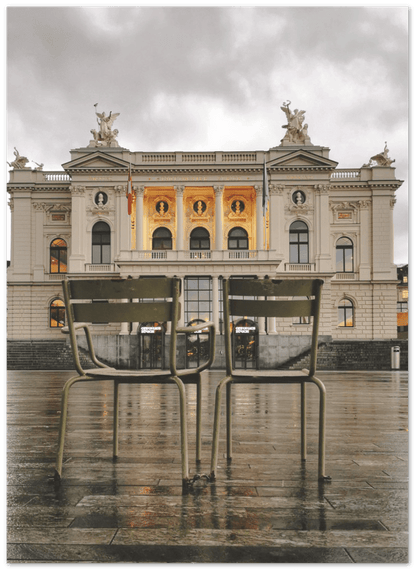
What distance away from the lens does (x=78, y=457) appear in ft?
15.6

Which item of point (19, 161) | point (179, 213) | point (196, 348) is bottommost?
point (196, 348)

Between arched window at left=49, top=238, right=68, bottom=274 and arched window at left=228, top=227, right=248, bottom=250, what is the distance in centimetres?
1277

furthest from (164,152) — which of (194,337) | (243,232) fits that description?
(194,337)

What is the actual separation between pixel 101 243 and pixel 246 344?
14.0 meters

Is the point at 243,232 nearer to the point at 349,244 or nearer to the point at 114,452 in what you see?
the point at 349,244

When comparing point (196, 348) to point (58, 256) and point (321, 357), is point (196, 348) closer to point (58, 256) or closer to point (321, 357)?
point (321, 357)

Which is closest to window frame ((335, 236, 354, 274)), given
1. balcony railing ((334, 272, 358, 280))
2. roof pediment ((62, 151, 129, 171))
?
balcony railing ((334, 272, 358, 280))

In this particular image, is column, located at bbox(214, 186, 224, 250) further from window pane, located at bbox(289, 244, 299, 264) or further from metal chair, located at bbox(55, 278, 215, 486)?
metal chair, located at bbox(55, 278, 215, 486)

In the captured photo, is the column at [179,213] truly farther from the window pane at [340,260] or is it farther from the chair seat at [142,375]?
the chair seat at [142,375]

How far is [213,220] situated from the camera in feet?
150

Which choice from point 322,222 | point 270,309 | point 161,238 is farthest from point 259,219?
point 270,309

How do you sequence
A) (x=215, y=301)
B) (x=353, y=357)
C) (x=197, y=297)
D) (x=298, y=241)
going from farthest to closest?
(x=298, y=241)
(x=197, y=297)
(x=215, y=301)
(x=353, y=357)

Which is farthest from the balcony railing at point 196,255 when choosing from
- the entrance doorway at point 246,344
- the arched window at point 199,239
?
the arched window at point 199,239

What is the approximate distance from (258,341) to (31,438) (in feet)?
104
